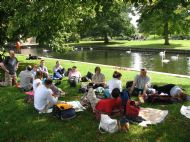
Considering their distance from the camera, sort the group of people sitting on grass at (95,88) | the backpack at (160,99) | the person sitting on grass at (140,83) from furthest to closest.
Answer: the person sitting on grass at (140,83), the backpack at (160,99), the group of people sitting on grass at (95,88)

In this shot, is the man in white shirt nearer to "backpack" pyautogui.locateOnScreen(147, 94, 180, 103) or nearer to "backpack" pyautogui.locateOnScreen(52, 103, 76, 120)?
"backpack" pyautogui.locateOnScreen(52, 103, 76, 120)

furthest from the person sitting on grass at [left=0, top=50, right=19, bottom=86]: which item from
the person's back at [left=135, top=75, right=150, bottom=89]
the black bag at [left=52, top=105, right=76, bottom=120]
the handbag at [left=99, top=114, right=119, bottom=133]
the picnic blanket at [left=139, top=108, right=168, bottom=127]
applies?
the handbag at [left=99, top=114, right=119, bottom=133]

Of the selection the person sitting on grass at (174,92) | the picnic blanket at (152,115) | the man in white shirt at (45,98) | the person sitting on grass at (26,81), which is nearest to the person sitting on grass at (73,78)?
the person sitting on grass at (26,81)

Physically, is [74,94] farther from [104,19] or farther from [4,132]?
[104,19]

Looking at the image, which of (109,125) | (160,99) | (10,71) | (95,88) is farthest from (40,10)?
(109,125)

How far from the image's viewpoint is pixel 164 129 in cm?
973

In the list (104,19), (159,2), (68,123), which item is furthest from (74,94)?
(104,19)

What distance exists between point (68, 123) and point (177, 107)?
3.87 metres

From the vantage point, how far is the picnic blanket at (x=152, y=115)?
10242 mm

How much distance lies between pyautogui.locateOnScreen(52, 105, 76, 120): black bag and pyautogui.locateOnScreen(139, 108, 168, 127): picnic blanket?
7.09 feet

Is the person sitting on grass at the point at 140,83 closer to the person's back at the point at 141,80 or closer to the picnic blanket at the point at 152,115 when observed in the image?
the person's back at the point at 141,80

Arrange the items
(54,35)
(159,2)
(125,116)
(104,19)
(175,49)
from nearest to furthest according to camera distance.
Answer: (125,116)
(159,2)
(54,35)
(175,49)
(104,19)

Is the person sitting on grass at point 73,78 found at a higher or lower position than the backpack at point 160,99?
higher

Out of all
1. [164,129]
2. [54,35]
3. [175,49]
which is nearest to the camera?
[164,129]
